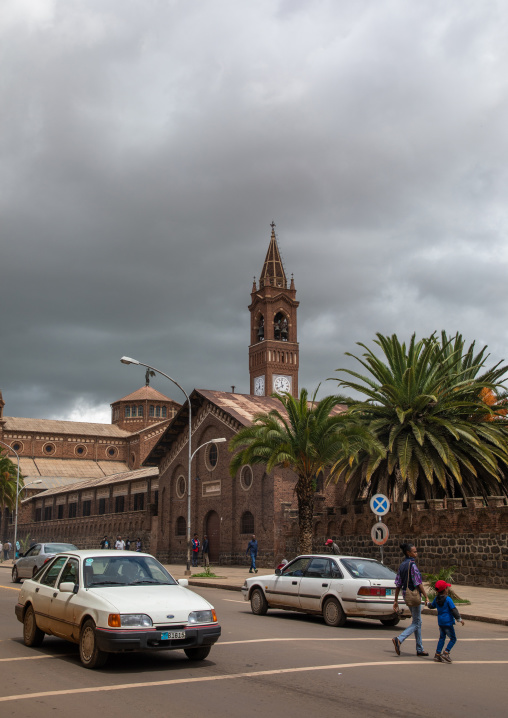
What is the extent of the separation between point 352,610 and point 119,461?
78009 millimetres

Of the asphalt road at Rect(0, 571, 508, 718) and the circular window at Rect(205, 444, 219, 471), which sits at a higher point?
the circular window at Rect(205, 444, 219, 471)

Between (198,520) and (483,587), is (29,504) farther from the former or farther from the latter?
(483,587)

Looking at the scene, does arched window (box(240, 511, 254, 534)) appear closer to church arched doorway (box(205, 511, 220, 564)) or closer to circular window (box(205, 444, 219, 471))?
church arched doorway (box(205, 511, 220, 564))

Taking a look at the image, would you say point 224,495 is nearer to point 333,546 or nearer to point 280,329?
point 333,546

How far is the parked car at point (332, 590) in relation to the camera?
13.7m

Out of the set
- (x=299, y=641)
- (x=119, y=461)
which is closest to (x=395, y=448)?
(x=299, y=641)

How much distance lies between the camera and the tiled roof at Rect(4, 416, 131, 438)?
8706 centimetres

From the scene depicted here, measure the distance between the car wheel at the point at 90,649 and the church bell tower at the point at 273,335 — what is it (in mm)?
73926

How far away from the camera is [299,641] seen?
452 inches

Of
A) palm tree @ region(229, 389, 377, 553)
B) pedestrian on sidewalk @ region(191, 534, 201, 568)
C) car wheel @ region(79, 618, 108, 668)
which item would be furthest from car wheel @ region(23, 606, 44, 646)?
pedestrian on sidewalk @ region(191, 534, 201, 568)

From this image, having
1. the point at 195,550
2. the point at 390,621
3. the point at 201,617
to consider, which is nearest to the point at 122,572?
the point at 201,617

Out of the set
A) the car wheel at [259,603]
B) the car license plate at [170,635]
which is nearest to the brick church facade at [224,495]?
the car wheel at [259,603]

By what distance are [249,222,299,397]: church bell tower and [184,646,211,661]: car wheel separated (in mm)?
73415

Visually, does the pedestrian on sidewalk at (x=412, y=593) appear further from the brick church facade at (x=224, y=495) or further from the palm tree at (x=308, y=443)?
the brick church facade at (x=224, y=495)
